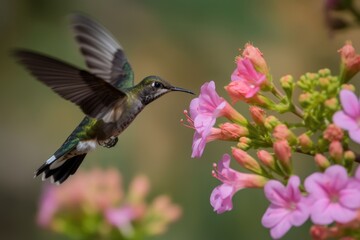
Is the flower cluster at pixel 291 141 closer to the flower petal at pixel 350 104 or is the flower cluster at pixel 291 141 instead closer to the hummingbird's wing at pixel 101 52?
the flower petal at pixel 350 104

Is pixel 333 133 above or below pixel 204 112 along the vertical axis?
below

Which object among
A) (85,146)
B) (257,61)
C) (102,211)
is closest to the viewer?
(257,61)

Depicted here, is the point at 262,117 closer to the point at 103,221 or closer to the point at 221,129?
the point at 221,129

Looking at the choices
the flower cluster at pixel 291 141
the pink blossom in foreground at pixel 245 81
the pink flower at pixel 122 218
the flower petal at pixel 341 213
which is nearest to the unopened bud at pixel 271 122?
the flower cluster at pixel 291 141

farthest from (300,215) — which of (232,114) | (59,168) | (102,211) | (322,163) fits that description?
(102,211)

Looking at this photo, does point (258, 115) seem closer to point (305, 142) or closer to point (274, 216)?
point (305, 142)

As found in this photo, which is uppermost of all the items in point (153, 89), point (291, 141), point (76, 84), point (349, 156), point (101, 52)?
point (101, 52)

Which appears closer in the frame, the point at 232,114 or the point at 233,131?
the point at 233,131
